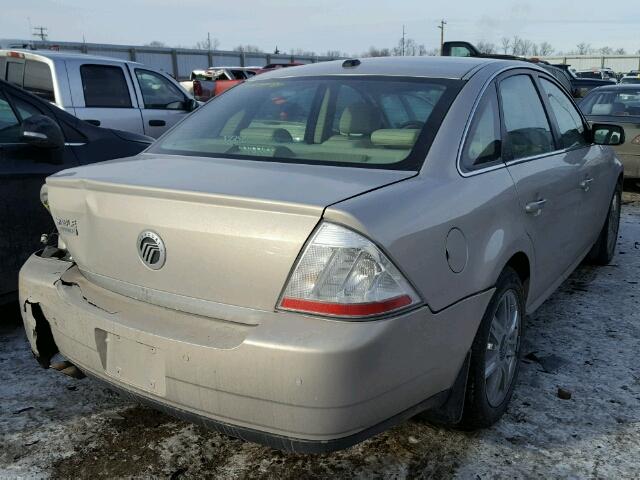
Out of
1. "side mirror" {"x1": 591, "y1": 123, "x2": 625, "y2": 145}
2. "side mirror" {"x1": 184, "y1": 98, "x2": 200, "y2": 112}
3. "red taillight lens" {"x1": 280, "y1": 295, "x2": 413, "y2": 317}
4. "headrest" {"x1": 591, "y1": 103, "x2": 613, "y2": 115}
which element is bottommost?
"red taillight lens" {"x1": 280, "y1": 295, "x2": 413, "y2": 317}

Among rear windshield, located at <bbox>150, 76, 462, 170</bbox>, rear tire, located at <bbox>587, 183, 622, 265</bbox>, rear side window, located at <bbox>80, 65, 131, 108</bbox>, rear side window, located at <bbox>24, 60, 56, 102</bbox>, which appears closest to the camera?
rear windshield, located at <bbox>150, 76, 462, 170</bbox>

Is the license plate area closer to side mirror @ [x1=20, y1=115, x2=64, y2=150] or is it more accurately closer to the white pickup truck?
side mirror @ [x1=20, y1=115, x2=64, y2=150]

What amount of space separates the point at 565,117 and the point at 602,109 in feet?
17.9

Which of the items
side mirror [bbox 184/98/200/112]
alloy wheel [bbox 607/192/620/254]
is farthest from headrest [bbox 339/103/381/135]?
side mirror [bbox 184/98/200/112]

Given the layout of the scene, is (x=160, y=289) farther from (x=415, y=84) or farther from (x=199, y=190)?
(x=415, y=84)

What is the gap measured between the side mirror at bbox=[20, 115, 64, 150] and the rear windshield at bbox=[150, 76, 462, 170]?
0.93 meters

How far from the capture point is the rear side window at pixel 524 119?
3.11 meters

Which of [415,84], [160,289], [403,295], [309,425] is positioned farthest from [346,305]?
[415,84]

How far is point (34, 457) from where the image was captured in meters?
2.59

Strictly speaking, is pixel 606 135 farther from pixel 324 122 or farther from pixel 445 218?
pixel 445 218

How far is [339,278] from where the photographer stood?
79.0 inches

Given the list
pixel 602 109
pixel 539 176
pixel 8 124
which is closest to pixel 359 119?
pixel 539 176

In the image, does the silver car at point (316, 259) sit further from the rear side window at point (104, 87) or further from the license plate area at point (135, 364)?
the rear side window at point (104, 87)

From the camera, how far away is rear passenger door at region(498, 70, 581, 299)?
119 inches
